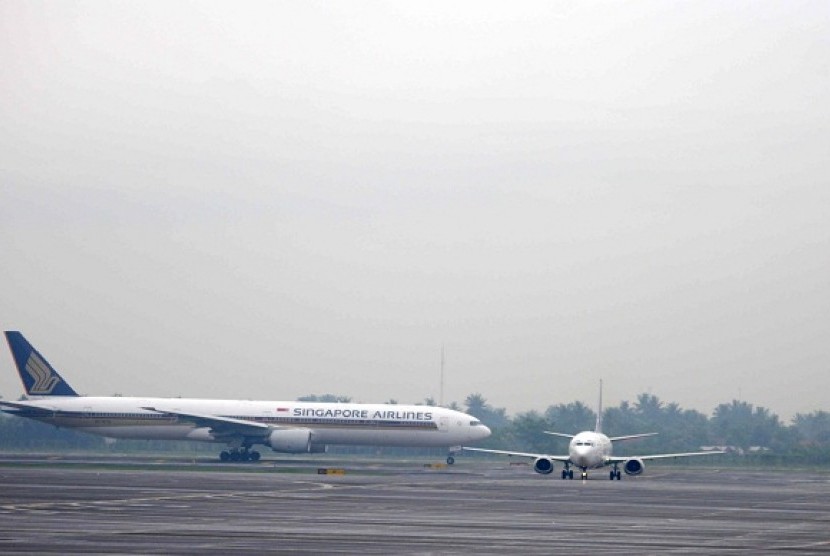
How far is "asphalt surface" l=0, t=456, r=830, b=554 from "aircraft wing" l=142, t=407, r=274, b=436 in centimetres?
1754

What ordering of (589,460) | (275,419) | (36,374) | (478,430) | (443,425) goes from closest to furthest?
1. (589,460)
2. (443,425)
3. (275,419)
4. (478,430)
5. (36,374)

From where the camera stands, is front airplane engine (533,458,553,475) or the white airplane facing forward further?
front airplane engine (533,458,553,475)

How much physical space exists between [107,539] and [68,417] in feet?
186

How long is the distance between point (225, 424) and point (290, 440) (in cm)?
456

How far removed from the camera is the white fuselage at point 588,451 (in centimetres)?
6141

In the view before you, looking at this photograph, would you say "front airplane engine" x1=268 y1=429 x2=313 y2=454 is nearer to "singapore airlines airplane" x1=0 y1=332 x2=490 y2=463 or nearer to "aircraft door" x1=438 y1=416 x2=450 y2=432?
"singapore airlines airplane" x1=0 y1=332 x2=490 y2=463

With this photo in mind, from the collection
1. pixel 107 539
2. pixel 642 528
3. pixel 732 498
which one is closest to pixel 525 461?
pixel 732 498

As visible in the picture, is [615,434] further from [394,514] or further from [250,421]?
[394,514]

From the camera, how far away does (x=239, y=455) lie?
79.9 meters

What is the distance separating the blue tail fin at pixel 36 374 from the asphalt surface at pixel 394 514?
22.7 metres

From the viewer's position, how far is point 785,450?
96000mm

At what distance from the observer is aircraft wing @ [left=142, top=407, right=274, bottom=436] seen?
79.8 metres

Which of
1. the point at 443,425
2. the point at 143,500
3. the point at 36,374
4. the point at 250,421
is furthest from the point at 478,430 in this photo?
the point at 143,500

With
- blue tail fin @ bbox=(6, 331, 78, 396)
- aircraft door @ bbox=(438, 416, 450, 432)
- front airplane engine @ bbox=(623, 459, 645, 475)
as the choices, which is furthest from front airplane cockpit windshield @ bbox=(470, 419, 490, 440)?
blue tail fin @ bbox=(6, 331, 78, 396)
